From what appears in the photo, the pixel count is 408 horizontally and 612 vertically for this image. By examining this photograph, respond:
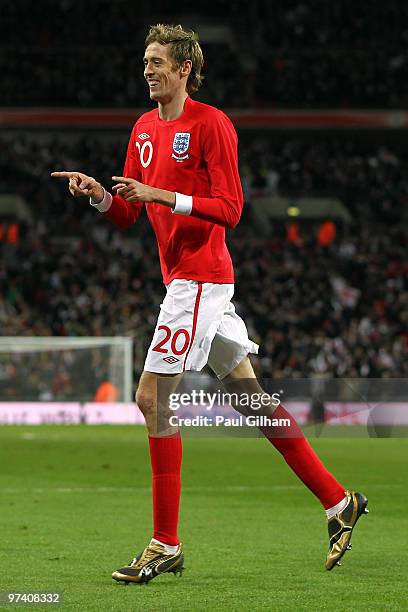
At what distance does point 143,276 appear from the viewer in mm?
26844

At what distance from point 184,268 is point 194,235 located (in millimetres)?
158

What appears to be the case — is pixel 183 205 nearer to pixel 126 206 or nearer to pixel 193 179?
pixel 193 179

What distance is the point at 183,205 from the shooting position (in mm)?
5281

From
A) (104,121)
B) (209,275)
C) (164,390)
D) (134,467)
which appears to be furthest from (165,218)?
(104,121)

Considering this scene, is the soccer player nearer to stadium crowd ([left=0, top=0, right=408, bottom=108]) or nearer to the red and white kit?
the red and white kit

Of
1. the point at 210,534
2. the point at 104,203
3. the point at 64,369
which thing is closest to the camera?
the point at 104,203

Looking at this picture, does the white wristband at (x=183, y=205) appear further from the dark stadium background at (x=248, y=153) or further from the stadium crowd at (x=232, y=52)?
the stadium crowd at (x=232, y=52)

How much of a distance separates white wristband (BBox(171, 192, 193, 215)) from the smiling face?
0.60 meters

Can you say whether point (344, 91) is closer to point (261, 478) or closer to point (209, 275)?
point (261, 478)

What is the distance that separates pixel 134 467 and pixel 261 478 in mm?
1807

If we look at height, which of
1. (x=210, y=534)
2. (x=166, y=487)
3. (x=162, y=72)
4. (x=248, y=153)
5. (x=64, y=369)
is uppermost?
(x=162, y=72)

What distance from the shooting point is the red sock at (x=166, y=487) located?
5.43 m

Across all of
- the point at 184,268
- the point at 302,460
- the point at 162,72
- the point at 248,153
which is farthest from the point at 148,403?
the point at 248,153

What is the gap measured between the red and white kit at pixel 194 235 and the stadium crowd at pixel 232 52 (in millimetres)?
26435
